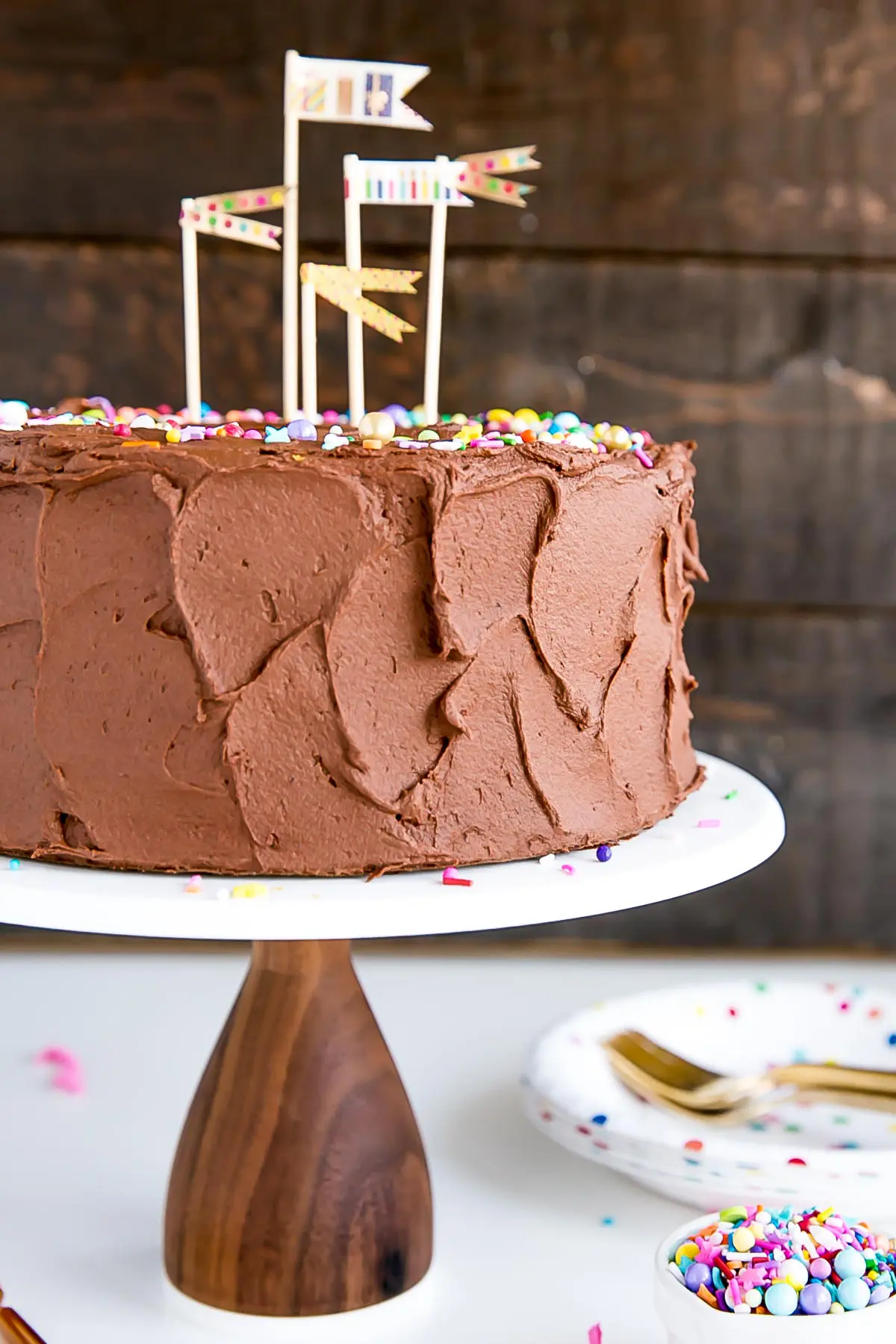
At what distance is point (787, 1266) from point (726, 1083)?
464mm

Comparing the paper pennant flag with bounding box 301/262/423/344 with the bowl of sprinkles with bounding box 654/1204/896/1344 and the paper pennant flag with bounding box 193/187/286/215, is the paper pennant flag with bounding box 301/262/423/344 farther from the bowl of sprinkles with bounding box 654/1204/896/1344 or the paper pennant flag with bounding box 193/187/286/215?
the bowl of sprinkles with bounding box 654/1204/896/1344

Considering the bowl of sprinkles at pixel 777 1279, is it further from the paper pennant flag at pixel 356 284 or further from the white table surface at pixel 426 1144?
the paper pennant flag at pixel 356 284

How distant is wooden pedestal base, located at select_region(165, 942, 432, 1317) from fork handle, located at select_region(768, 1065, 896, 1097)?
427mm

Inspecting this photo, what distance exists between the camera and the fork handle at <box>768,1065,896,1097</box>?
4.45ft

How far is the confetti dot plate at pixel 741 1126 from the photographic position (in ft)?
3.54

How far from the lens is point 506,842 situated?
36.8 inches

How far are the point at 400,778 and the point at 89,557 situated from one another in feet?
0.77

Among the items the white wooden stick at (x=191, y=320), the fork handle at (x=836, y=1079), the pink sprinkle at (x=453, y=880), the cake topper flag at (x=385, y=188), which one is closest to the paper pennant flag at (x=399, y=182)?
the cake topper flag at (x=385, y=188)

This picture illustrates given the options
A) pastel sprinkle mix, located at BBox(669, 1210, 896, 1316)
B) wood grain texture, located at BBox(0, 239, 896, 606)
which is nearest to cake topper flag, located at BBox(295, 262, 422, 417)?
pastel sprinkle mix, located at BBox(669, 1210, 896, 1316)

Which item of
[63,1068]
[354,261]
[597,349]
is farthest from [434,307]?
[63,1068]

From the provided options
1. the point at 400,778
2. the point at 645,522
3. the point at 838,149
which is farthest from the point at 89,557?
the point at 838,149

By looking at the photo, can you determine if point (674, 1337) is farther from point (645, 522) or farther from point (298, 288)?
point (298, 288)

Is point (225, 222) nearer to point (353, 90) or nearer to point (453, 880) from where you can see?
point (353, 90)

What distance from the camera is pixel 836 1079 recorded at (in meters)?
1.36
